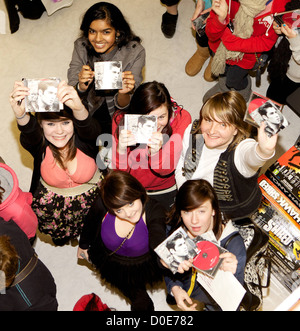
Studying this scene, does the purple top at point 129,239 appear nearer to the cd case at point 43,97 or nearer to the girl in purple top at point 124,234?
the girl in purple top at point 124,234

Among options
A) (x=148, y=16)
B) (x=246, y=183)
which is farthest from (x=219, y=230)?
(x=148, y=16)

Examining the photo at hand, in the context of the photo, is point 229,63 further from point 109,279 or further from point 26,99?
point 109,279

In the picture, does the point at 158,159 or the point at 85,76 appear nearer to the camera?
the point at 158,159

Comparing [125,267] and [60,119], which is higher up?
[60,119]

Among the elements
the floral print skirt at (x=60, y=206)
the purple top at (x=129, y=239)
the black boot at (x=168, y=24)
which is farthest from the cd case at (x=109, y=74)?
the black boot at (x=168, y=24)

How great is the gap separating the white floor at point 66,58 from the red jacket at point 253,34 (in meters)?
1.03

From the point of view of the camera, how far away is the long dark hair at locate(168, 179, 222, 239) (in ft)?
8.75

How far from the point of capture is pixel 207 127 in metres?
2.86

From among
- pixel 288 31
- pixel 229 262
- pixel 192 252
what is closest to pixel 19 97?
pixel 192 252

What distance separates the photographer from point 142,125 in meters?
2.93

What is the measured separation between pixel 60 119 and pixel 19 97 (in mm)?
311

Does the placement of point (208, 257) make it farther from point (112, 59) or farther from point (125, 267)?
point (112, 59)

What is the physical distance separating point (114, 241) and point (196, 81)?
7.97 ft

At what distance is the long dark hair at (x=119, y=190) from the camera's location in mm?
2645
